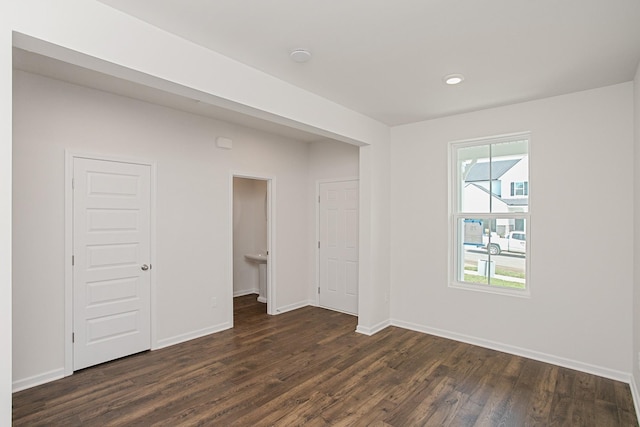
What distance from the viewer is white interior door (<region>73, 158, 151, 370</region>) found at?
10.8ft

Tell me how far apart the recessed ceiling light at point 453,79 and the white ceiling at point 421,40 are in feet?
0.22

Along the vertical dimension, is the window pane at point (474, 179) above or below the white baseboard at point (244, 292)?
above

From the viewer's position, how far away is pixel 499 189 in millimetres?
3896

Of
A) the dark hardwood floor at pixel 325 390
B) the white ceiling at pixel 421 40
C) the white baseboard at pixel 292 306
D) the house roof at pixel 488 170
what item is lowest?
the dark hardwood floor at pixel 325 390

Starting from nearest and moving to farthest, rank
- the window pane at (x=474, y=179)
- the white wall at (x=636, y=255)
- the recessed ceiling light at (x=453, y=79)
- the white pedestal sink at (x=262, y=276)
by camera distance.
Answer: the white wall at (x=636, y=255) → the recessed ceiling light at (x=453, y=79) → the window pane at (x=474, y=179) → the white pedestal sink at (x=262, y=276)

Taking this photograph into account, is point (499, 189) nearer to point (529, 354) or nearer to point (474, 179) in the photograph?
point (474, 179)

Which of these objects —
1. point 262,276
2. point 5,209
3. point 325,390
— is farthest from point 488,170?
point 5,209

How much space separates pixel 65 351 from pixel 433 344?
3795 mm

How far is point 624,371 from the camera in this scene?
3.12 meters

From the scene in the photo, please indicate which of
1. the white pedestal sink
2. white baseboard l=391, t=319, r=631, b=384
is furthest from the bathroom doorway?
white baseboard l=391, t=319, r=631, b=384

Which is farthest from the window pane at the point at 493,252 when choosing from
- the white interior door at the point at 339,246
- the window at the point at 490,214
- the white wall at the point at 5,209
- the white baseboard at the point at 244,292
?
the white wall at the point at 5,209

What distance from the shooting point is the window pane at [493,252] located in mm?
3773

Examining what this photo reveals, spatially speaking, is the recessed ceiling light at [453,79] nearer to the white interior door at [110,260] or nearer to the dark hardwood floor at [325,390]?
the dark hardwood floor at [325,390]

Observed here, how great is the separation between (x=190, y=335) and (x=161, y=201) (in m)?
1.63
